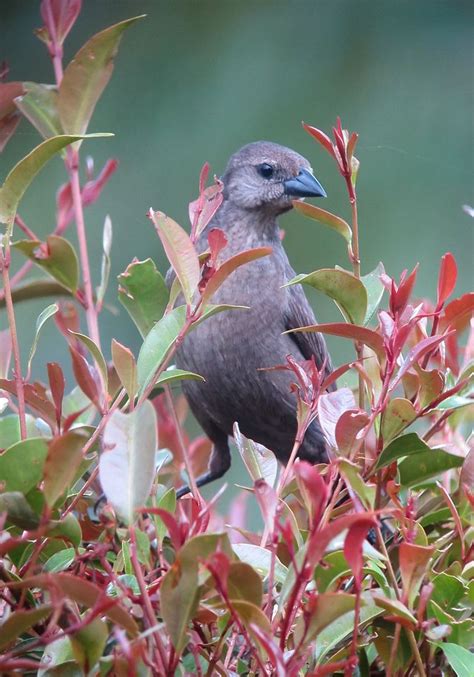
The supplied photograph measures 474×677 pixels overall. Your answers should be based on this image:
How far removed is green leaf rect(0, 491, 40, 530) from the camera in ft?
3.01

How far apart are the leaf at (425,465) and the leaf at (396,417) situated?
0.19 ft

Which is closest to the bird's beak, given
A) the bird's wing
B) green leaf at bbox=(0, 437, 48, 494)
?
the bird's wing

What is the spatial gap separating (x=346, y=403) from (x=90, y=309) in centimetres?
45

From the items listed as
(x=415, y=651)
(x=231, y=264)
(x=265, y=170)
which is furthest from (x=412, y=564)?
(x=265, y=170)

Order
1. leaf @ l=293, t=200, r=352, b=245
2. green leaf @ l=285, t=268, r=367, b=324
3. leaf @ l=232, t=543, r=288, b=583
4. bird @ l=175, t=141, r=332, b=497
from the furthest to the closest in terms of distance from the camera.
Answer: bird @ l=175, t=141, r=332, b=497, leaf @ l=293, t=200, r=352, b=245, green leaf @ l=285, t=268, r=367, b=324, leaf @ l=232, t=543, r=288, b=583

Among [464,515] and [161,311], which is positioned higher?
[161,311]

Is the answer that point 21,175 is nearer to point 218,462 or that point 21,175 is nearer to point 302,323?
point 302,323

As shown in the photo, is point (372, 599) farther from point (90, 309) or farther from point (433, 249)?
point (433, 249)

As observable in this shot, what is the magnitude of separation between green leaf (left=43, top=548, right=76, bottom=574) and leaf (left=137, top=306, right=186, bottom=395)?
0.18 metres

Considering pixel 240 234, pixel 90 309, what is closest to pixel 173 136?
pixel 240 234

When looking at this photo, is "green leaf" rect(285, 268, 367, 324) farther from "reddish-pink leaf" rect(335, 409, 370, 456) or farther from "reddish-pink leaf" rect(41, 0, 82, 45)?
"reddish-pink leaf" rect(41, 0, 82, 45)

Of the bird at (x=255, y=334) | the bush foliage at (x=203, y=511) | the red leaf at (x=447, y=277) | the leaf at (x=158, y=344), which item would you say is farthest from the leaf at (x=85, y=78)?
the bird at (x=255, y=334)

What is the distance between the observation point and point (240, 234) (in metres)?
2.59

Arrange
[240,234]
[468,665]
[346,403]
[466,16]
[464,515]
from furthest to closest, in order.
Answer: [466,16], [240,234], [464,515], [346,403], [468,665]
